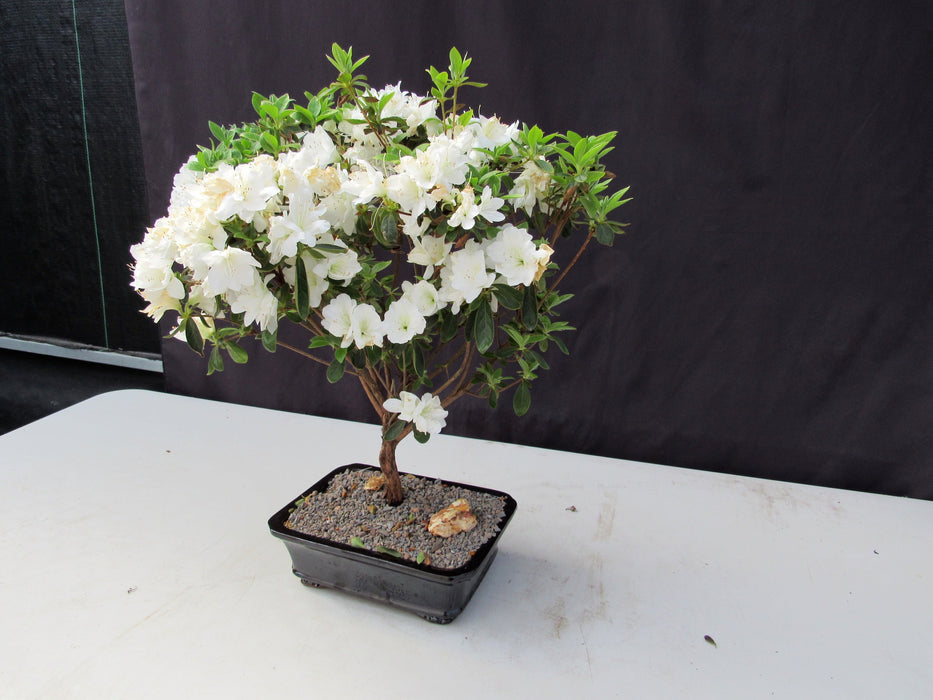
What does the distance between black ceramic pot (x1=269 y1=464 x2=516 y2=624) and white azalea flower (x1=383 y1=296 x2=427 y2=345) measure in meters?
0.34

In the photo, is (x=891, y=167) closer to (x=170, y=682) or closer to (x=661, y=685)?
(x=661, y=685)

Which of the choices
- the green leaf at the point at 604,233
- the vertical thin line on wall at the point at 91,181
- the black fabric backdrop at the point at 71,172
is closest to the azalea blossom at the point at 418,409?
the green leaf at the point at 604,233

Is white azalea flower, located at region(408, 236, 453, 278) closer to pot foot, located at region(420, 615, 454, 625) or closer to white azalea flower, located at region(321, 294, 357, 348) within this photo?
white azalea flower, located at region(321, 294, 357, 348)

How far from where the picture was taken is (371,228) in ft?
2.69

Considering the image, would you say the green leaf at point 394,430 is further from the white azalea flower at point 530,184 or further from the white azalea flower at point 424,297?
the white azalea flower at point 530,184

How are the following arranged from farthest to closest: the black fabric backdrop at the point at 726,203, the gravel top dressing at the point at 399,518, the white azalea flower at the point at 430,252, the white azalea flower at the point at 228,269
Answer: the black fabric backdrop at the point at 726,203 → the gravel top dressing at the point at 399,518 → the white azalea flower at the point at 430,252 → the white azalea flower at the point at 228,269

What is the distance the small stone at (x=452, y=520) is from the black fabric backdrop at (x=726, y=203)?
64 centimetres

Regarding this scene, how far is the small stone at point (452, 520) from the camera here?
98cm

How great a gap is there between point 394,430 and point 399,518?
7.1 inches

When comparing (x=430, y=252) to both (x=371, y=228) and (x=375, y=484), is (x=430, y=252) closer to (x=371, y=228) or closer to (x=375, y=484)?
(x=371, y=228)

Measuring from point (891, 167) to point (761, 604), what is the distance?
0.91 m

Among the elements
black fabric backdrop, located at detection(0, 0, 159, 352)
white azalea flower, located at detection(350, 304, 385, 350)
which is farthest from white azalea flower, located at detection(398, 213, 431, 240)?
black fabric backdrop, located at detection(0, 0, 159, 352)

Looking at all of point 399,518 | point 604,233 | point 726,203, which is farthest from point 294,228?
point 726,203

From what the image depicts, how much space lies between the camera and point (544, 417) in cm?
162
